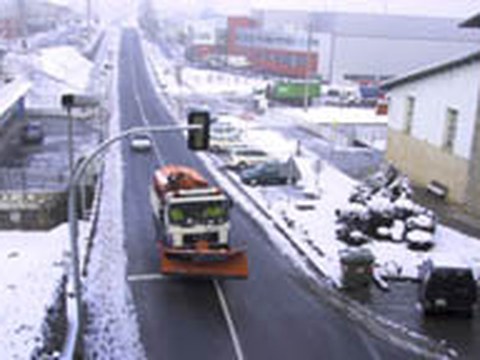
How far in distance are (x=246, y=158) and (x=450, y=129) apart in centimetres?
1397

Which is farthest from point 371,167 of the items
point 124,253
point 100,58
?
point 100,58

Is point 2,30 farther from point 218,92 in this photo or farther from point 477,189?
point 477,189

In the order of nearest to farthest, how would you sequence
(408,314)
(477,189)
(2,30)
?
(408,314)
(477,189)
(2,30)

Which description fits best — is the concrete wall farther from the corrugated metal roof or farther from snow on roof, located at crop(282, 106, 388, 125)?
the corrugated metal roof

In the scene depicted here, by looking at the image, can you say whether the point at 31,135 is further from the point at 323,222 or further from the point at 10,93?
the point at 323,222

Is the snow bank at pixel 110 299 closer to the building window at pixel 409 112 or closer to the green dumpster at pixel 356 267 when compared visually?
the green dumpster at pixel 356 267

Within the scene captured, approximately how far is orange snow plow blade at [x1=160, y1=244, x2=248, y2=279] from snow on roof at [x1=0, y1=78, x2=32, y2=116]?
1014 inches

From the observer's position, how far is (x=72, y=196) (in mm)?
16094

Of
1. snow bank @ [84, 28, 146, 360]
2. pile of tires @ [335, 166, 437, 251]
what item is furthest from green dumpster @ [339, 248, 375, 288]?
snow bank @ [84, 28, 146, 360]

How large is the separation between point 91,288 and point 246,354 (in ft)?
21.5

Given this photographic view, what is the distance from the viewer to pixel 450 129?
31.9 metres

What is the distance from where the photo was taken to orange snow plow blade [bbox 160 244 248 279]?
20.9 m

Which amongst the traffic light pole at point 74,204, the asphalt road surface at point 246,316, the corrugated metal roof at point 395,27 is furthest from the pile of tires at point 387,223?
the corrugated metal roof at point 395,27

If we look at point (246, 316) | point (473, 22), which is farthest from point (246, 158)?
point (246, 316)
